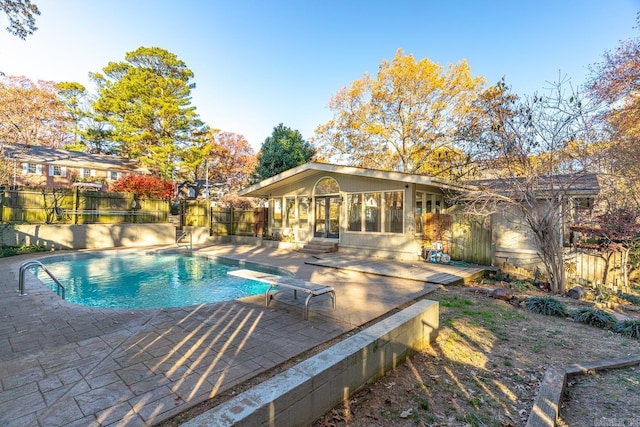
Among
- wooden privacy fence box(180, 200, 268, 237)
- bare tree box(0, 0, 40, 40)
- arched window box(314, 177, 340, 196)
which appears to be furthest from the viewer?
wooden privacy fence box(180, 200, 268, 237)

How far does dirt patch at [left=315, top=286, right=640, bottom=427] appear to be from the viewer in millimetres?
2564

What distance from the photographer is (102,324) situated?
4.25 meters

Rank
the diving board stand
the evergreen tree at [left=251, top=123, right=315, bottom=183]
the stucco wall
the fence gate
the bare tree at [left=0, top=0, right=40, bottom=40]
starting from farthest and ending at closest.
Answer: the evergreen tree at [left=251, top=123, right=315, bottom=183] → the stucco wall → the fence gate → the bare tree at [left=0, top=0, right=40, bottom=40] → the diving board stand

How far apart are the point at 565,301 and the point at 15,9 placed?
1388 cm

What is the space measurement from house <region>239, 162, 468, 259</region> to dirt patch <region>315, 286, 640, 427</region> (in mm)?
5946

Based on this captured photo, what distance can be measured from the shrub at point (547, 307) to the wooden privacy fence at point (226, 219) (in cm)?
1244

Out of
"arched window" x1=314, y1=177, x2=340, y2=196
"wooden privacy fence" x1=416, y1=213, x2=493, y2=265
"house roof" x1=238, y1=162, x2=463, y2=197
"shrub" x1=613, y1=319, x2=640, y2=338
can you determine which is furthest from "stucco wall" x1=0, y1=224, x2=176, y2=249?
"shrub" x1=613, y1=319, x2=640, y2=338

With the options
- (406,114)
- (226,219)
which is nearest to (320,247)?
(226,219)

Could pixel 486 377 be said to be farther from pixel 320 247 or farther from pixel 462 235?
pixel 320 247

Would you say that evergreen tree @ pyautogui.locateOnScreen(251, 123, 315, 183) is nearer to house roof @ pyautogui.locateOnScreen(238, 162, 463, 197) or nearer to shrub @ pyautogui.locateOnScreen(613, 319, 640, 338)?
house roof @ pyautogui.locateOnScreen(238, 162, 463, 197)

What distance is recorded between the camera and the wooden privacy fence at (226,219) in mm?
16141

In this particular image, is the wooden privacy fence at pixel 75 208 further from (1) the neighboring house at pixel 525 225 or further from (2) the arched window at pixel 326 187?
(1) the neighboring house at pixel 525 225

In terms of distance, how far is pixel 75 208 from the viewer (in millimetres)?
13688

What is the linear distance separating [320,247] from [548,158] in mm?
8280
